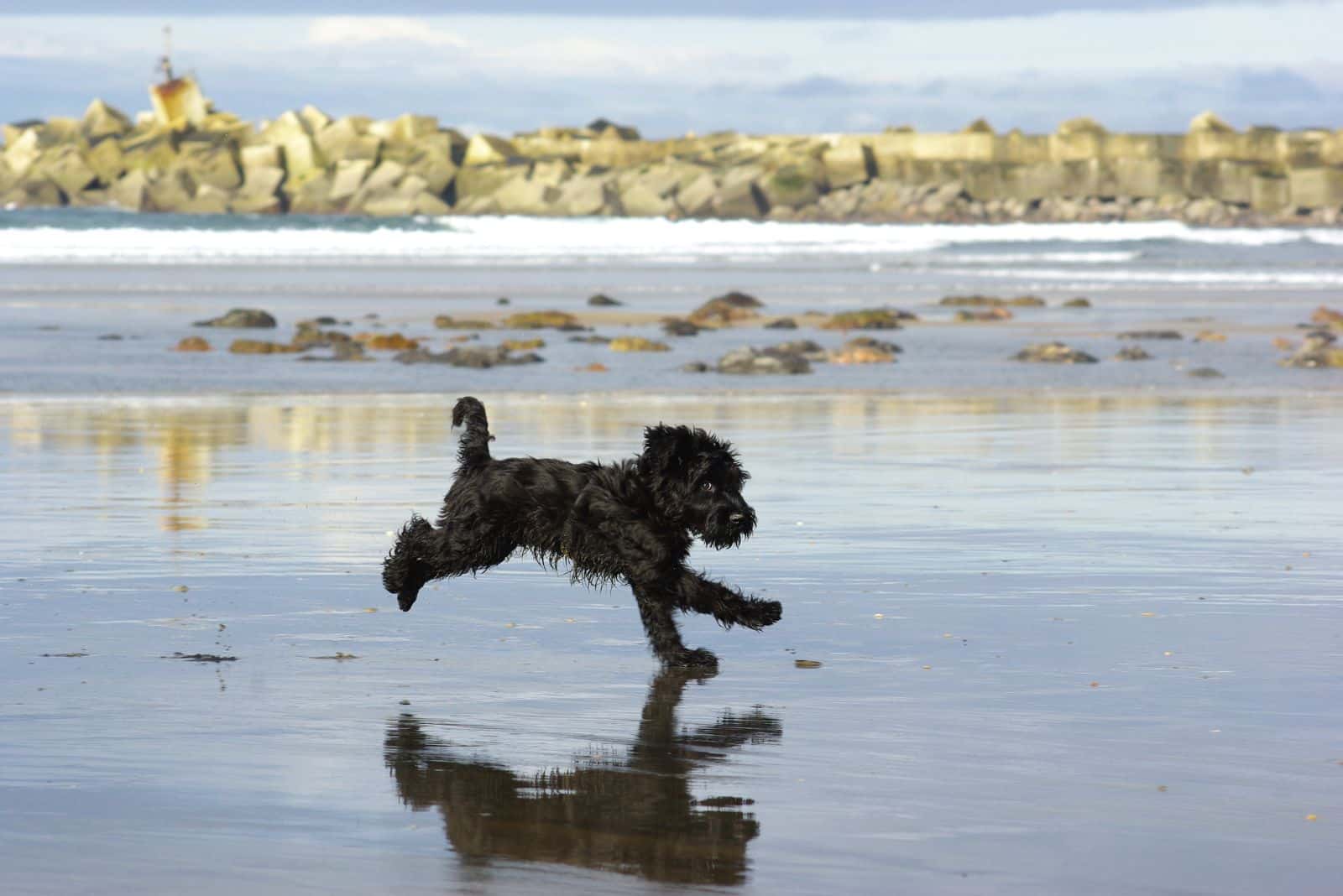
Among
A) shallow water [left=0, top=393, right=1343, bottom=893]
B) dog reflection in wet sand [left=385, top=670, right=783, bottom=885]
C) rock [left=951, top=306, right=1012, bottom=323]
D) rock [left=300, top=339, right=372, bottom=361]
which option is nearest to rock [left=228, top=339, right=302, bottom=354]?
rock [left=300, top=339, right=372, bottom=361]

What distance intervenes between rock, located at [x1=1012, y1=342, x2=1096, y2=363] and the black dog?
19218mm

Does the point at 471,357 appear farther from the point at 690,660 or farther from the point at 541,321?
the point at 690,660

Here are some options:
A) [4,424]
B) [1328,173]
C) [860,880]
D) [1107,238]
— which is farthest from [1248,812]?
[1328,173]

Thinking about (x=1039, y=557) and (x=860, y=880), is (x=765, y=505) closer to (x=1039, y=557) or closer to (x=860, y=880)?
(x=1039, y=557)

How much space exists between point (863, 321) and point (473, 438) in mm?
25982

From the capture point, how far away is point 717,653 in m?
8.58

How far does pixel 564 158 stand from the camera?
559ft

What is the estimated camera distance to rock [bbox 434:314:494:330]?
3384 centimetres

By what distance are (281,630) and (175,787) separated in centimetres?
269

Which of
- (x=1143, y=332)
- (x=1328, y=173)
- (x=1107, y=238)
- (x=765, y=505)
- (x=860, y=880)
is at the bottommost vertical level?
(x=860, y=880)

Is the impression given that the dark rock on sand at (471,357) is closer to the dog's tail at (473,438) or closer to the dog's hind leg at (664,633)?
the dog's tail at (473,438)

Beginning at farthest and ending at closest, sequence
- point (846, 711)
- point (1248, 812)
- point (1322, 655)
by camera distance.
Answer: point (1322, 655)
point (846, 711)
point (1248, 812)

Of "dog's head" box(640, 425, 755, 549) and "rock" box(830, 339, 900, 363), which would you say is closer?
"dog's head" box(640, 425, 755, 549)

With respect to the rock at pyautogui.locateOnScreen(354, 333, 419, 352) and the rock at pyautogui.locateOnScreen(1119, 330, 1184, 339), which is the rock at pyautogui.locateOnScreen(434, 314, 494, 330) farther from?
the rock at pyautogui.locateOnScreen(1119, 330, 1184, 339)
